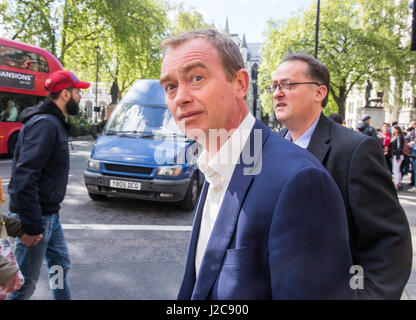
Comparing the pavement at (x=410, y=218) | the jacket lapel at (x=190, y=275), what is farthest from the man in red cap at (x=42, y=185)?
the jacket lapel at (x=190, y=275)

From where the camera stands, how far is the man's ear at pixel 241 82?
3.94 feet

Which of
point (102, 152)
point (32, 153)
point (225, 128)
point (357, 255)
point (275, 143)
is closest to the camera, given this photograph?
point (275, 143)

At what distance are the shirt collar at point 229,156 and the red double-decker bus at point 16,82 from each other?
13570 millimetres

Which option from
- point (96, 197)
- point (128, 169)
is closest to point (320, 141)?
point (128, 169)

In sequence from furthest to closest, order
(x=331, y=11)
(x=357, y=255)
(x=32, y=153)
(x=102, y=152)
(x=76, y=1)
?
(x=331, y=11), (x=76, y=1), (x=102, y=152), (x=32, y=153), (x=357, y=255)

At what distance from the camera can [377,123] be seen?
59.1ft

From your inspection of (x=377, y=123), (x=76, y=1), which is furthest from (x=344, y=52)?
(x=76, y=1)

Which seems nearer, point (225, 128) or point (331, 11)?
point (225, 128)

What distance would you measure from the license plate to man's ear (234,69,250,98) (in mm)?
4972

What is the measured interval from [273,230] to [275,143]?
11.8 inches

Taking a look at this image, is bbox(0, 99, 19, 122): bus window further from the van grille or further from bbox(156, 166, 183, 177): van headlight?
bbox(156, 166, 183, 177): van headlight

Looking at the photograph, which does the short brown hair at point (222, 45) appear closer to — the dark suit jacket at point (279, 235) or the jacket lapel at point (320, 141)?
the dark suit jacket at point (279, 235)

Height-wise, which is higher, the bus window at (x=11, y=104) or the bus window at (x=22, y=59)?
the bus window at (x=22, y=59)

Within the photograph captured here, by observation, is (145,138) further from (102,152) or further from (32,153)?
(32,153)
